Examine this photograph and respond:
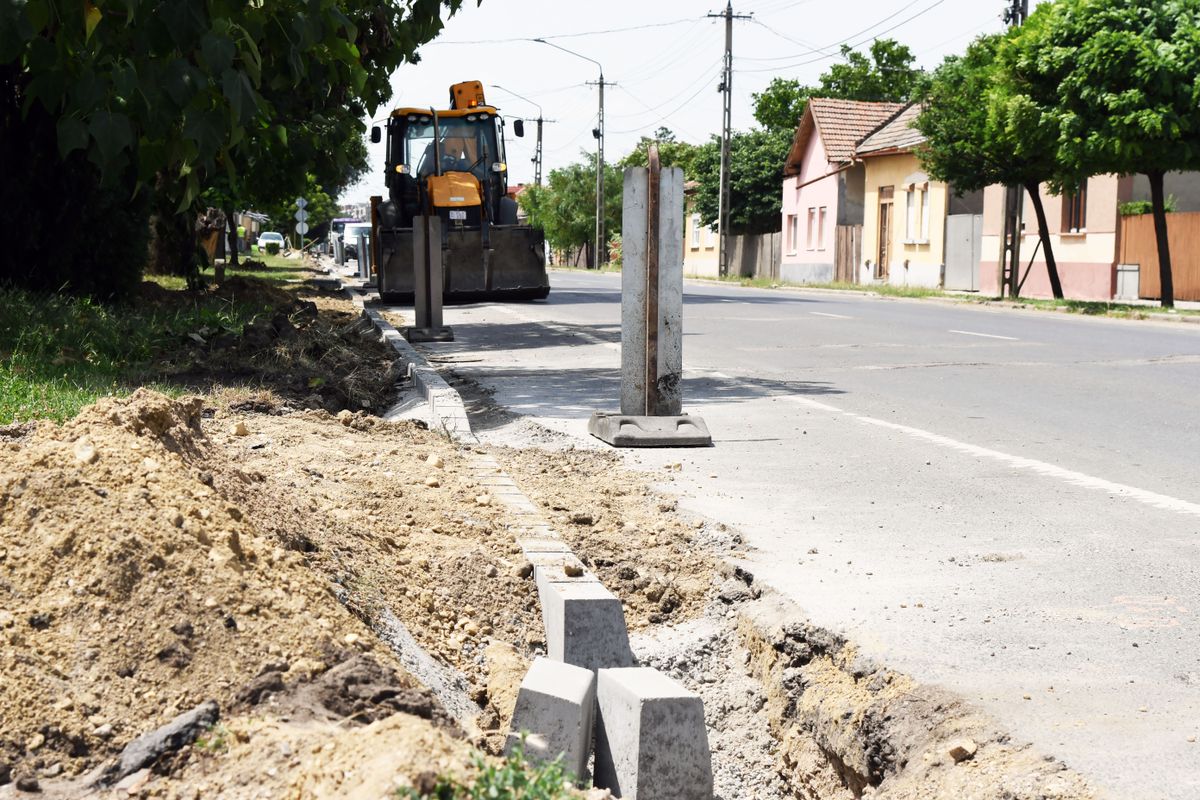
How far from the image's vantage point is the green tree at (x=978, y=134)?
89.0ft

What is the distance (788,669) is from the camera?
416 cm

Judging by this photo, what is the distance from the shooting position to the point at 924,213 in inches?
1645

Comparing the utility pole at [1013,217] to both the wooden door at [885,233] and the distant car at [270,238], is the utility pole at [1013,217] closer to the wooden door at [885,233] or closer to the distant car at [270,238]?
the wooden door at [885,233]

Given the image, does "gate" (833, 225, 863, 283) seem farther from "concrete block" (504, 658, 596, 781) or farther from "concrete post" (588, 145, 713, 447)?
"concrete block" (504, 658, 596, 781)

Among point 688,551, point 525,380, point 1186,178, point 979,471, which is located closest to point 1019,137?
point 1186,178

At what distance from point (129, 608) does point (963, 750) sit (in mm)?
2089

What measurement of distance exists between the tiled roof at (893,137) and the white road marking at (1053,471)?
34.6 meters

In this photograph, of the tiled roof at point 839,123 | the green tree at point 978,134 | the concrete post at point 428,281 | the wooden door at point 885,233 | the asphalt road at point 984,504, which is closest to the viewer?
the asphalt road at point 984,504

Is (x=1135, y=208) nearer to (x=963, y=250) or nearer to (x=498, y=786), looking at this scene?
(x=963, y=250)

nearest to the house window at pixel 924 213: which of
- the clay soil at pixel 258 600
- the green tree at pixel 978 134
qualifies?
the green tree at pixel 978 134

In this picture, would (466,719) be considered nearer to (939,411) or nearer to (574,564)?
(574,564)

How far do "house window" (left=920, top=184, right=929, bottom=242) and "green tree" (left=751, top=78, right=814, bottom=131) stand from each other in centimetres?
3354

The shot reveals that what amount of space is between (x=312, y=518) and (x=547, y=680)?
1.82m

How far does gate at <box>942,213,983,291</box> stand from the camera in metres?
38.3
